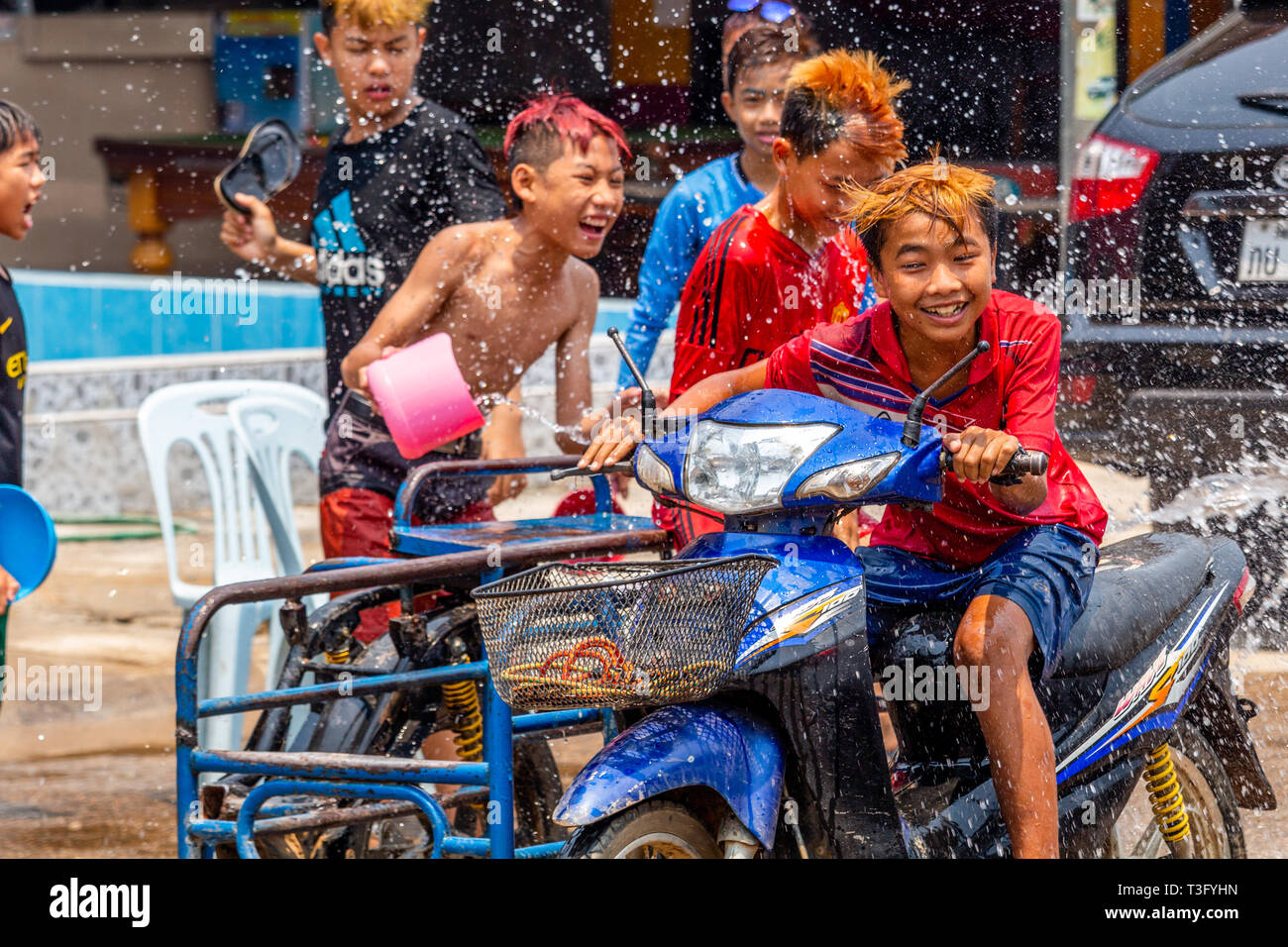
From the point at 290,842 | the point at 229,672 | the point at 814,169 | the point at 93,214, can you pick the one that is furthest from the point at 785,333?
the point at 93,214

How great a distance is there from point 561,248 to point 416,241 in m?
0.61

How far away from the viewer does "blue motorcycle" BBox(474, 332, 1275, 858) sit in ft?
7.98

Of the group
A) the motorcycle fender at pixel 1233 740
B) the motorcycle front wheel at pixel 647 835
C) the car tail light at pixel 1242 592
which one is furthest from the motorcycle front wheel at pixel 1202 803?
the motorcycle front wheel at pixel 647 835

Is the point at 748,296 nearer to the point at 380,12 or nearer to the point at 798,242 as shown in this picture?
the point at 798,242

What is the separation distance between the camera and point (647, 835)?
2.46 meters

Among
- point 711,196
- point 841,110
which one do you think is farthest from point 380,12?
point 841,110

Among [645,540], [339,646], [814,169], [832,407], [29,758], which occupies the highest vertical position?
[814,169]

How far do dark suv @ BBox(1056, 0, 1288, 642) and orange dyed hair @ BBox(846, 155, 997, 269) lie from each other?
246cm

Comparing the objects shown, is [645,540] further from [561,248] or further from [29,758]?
[29,758]

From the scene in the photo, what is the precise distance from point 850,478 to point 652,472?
0.35m

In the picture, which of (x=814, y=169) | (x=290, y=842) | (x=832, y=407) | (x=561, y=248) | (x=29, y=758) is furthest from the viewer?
(x=29, y=758)

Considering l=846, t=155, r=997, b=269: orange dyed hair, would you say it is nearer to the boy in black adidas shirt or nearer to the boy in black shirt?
the boy in black adidas shirt

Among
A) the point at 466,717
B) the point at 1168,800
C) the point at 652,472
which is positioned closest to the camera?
the point at 652,472

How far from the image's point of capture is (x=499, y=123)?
1100 cm
